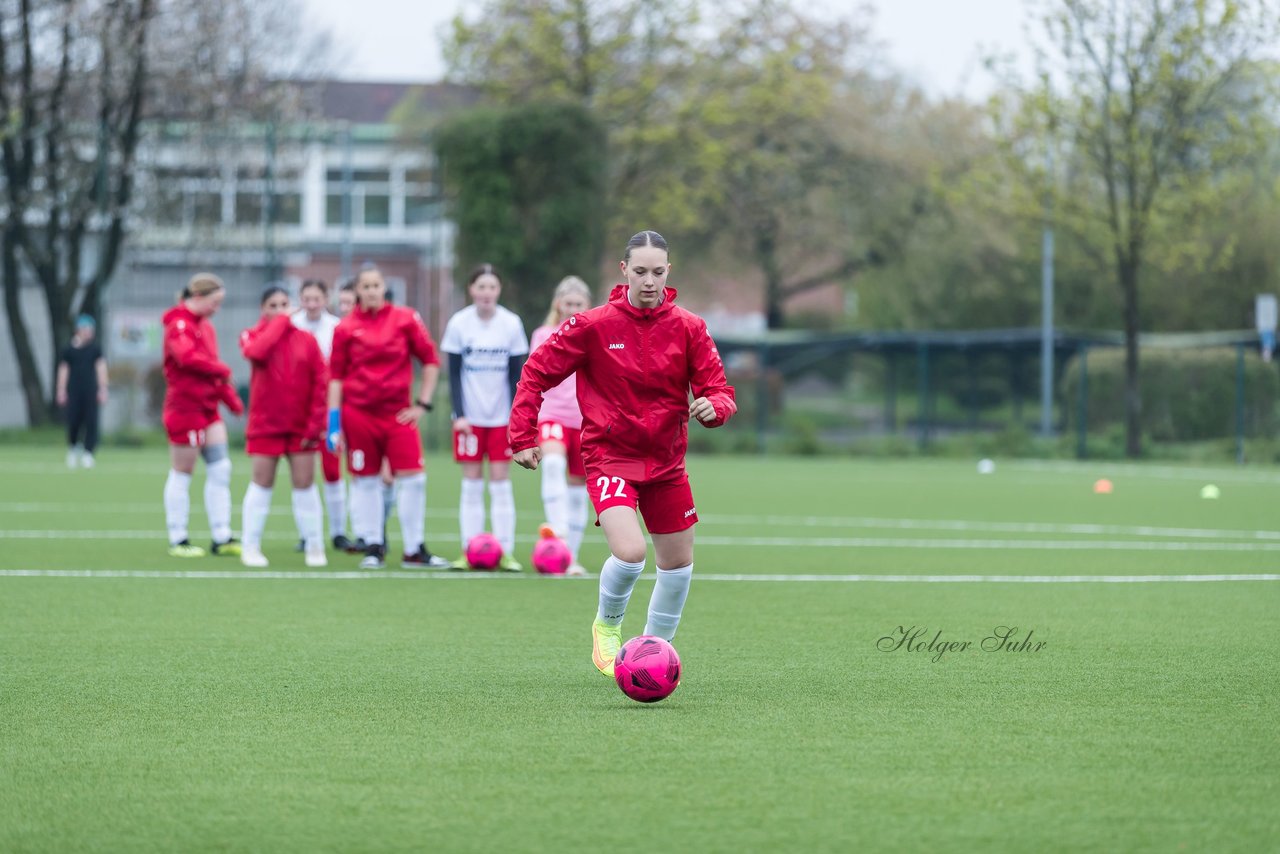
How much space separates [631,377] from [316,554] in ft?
19.8

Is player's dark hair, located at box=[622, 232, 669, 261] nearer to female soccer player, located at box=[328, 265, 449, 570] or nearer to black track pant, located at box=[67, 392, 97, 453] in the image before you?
female soccer player, located at box=[328, 265, 449, 570]

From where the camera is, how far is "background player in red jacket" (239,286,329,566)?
1244 cm

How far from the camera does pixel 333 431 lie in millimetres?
12797

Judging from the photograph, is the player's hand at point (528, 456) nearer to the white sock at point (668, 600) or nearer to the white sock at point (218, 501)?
the white sock at point (668, 600)

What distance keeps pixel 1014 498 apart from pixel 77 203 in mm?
22197

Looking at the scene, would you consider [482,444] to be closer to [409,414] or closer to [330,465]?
[409,414]

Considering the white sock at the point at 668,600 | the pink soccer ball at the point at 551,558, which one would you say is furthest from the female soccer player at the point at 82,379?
the white sock at the point at 668,600

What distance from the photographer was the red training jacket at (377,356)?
11.9 metres

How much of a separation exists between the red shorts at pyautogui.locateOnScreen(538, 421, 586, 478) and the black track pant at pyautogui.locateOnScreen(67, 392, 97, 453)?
15.0m

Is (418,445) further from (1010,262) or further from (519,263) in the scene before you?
(1010,262)

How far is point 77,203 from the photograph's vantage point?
35.7 metres

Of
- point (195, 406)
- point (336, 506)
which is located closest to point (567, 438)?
point (336, 506)

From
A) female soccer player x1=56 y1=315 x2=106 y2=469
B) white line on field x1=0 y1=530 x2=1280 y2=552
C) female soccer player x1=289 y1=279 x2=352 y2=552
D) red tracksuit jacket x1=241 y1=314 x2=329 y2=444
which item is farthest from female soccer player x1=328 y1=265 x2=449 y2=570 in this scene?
female soccer player x1=56 y1=315 x2=106 y2=469

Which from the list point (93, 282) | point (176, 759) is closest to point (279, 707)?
point (176, 759)
